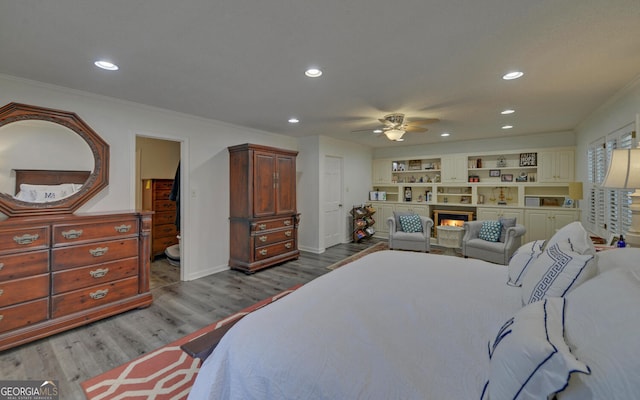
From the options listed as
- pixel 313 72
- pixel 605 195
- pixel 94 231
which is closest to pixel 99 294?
pixel 94 231

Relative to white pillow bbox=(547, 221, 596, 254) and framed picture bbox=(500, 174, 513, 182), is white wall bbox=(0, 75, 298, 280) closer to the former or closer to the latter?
white pillow bbox=(547, 221, 596, 254)

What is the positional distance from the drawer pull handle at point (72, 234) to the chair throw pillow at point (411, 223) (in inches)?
185

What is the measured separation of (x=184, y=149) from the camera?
4.09m

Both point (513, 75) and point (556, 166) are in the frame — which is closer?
point (513, 75)

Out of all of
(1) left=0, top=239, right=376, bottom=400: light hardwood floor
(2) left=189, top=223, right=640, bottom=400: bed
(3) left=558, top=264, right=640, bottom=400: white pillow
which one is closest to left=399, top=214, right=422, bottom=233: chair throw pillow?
(1) left=0, top=239, right=376, bottom=400: light hardwood floor

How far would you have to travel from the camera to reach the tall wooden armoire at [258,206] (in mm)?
4359

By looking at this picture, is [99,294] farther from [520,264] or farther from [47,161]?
[520,264]

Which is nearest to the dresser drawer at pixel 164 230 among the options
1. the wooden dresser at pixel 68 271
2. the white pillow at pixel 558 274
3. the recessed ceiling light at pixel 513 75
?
the wooden dresser at pixel 68 271

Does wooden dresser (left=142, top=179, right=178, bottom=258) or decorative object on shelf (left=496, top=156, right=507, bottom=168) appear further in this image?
decorative object on shelf (left=496, top=156, right=507, bottom=168)

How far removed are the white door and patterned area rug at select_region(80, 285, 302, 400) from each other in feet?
13.4

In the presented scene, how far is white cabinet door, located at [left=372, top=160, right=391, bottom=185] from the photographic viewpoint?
7.44 m

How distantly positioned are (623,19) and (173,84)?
11.9ft

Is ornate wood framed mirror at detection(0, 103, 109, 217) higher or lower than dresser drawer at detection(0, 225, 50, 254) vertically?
higher

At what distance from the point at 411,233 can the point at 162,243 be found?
4.68 m
